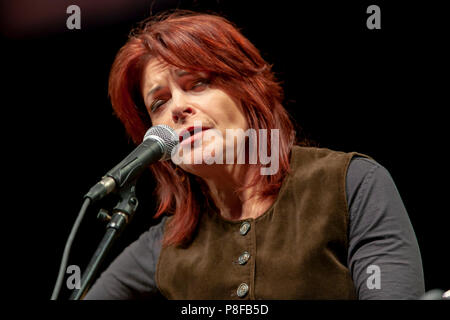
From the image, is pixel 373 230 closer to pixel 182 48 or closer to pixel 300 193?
pixel 300 193

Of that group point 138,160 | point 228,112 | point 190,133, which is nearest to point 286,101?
point 228,112

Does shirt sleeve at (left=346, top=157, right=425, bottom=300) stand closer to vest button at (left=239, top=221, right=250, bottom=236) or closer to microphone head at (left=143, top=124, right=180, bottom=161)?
vest button at (left=239, top=221, right=250, bottom=236)

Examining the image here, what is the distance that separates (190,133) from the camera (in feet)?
4.76

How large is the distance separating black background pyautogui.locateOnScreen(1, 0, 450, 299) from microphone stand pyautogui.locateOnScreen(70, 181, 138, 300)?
0.65m

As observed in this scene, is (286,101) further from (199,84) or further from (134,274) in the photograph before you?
(134,274)

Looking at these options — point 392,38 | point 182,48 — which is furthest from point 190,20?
point 392,38

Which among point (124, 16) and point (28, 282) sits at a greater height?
point (124, 16)

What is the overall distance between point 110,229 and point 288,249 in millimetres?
559

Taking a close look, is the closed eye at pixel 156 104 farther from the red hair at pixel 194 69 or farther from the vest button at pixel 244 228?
the vest button at pixel 244 228

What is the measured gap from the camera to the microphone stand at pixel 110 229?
3.27ft

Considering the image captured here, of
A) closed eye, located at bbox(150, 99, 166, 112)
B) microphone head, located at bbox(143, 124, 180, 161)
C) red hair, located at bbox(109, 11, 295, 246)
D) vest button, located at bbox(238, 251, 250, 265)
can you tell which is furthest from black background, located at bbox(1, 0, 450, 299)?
microphone head, located at bbox(143, 124, 180, 161)

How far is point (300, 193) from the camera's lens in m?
1.45

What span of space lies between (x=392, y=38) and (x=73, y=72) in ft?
3.78

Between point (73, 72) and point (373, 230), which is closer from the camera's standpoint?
point (373, 230)
